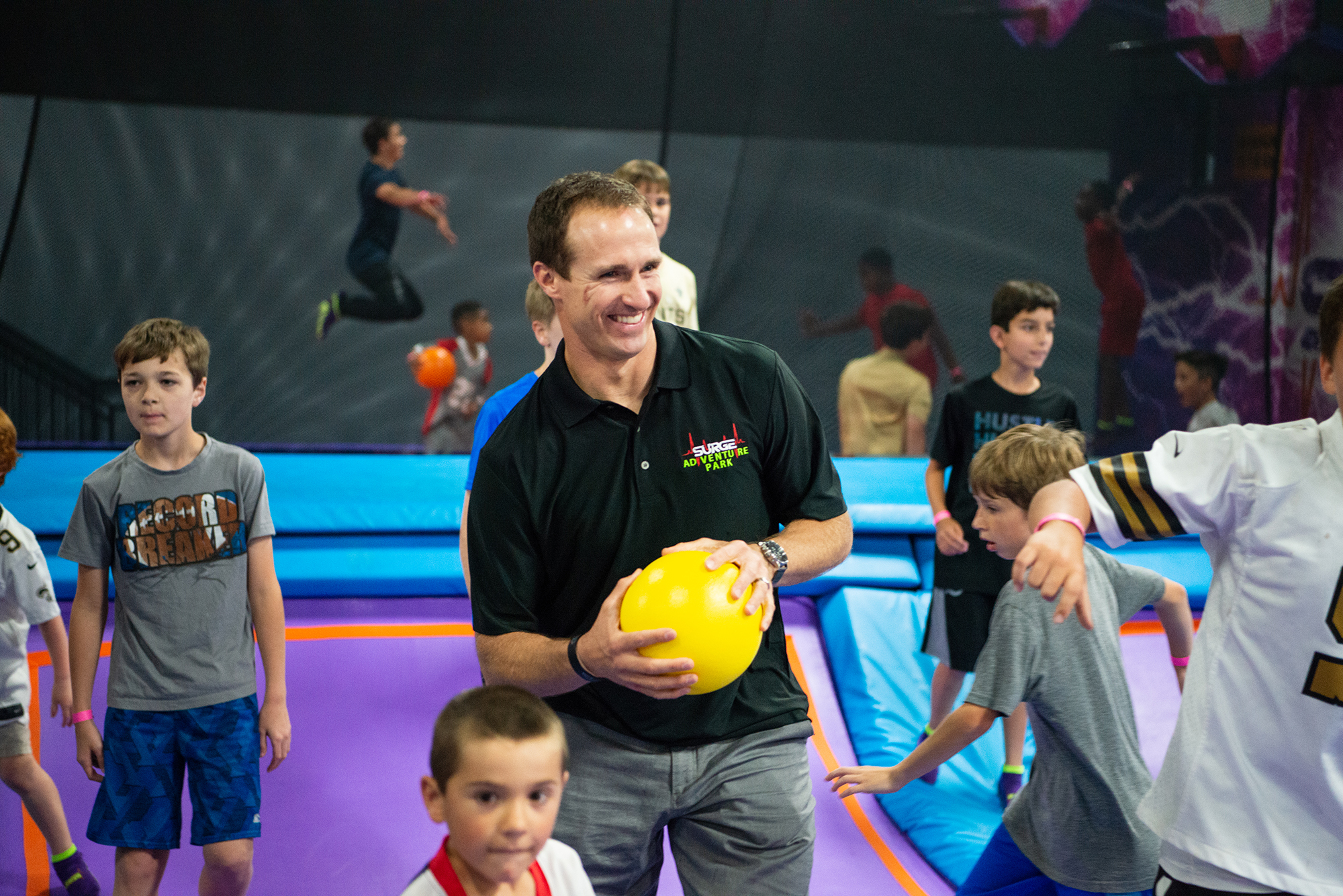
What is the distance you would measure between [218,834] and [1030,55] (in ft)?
18.3

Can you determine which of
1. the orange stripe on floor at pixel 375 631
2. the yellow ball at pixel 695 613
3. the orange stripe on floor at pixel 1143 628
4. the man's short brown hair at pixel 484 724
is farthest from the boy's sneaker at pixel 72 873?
the orange stripe on floor at pixel 1143 628

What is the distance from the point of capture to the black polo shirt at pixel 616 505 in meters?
1.64

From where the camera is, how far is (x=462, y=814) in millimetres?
1352

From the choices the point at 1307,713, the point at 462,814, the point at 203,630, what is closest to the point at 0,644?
the point at 203,630

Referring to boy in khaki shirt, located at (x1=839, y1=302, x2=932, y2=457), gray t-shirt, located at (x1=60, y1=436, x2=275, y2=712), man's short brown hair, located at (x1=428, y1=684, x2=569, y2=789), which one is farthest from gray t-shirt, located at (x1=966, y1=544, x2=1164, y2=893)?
boy in khaki shirt, located at (x1=839, y1=302, x2=932, y2=457)

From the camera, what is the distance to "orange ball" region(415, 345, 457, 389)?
532 centimetres

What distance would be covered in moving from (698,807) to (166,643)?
1.33 meters

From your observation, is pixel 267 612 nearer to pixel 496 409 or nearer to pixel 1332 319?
pixel 496 409

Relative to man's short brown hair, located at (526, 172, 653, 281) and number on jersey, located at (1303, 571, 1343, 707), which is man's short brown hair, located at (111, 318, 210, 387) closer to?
man's short brown hair, located at (526, 172, 653, 281)

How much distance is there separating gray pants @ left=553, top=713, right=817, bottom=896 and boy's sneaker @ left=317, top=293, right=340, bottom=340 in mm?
5116

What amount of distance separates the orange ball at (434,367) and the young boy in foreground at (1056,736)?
3622 millimetres

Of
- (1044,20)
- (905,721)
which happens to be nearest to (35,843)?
(905,721)

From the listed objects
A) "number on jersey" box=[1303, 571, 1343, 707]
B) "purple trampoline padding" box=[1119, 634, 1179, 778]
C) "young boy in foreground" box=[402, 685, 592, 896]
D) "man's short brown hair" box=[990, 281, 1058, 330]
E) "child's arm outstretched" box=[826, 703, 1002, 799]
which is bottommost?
"purple trampoline padding" box=[1119, 634, 1179, 778]

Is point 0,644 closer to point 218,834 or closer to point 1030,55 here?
point 218,834
